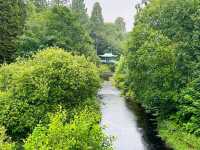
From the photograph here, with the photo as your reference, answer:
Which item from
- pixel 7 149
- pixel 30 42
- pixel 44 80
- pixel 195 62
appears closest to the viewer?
pixel 7 149

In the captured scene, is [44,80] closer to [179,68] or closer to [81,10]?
[179,68]

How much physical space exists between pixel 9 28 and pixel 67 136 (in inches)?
1696

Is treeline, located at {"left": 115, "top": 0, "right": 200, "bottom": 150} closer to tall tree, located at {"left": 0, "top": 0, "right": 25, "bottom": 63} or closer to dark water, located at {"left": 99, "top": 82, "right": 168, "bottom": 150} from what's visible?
dark water, located at {"left": 99, "top": 82, "right": 168, "bottom": 150}

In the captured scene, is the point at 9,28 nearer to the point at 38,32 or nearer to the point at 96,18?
the point at 38,32

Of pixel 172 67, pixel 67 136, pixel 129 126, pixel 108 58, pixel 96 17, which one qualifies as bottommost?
pixel 108 58

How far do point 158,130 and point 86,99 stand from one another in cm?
→ 1502

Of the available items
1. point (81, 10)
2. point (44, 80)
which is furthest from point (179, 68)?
point (81, 10)

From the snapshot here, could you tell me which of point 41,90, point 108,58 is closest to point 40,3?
point 108,58

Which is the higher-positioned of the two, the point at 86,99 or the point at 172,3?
the point at 172,3

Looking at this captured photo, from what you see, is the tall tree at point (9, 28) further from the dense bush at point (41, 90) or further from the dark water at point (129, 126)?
the dense bush at point (41, 90)

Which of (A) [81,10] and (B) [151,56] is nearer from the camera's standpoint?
(B) [151,56]

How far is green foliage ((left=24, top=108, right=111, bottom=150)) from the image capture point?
2773cm

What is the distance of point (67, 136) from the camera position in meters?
28.1

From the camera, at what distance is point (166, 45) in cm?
5531
